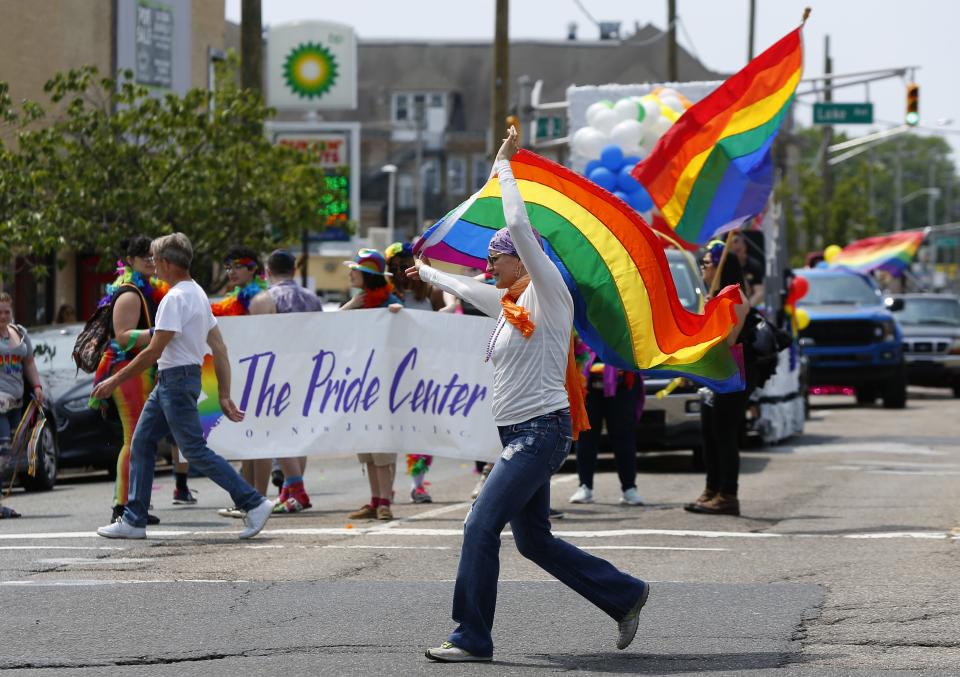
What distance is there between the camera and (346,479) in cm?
1702

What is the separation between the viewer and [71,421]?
16.8 meters

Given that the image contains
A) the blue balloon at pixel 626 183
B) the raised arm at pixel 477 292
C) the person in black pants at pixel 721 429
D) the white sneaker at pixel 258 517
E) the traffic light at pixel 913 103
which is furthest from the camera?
the traffic light at pixel 913 103

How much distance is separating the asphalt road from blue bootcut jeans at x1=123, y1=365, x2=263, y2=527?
0.87ft

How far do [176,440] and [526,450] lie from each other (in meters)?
4.23

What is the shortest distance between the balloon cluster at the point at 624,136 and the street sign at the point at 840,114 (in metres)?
19.7

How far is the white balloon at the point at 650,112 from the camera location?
73.5 feet

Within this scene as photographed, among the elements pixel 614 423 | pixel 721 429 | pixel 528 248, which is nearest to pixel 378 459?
pixel 614 423

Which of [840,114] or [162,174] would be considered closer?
[162,174]

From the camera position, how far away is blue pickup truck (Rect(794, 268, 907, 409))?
91.6 feet

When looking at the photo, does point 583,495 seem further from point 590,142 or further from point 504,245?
point 590,142

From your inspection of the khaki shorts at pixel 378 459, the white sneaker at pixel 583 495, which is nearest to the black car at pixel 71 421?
the khaki shorts at pixel 378 459

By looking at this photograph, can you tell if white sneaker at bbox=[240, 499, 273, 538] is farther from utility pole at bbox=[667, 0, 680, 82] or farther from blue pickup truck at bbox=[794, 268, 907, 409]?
utility pole at bbox=[667, 0, 680, 82]

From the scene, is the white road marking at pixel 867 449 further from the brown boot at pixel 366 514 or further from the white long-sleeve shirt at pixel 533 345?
the white long-sleeve shirt at pixel 533 345

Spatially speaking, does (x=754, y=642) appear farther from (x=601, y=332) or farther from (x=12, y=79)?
(x=12, y=79)
